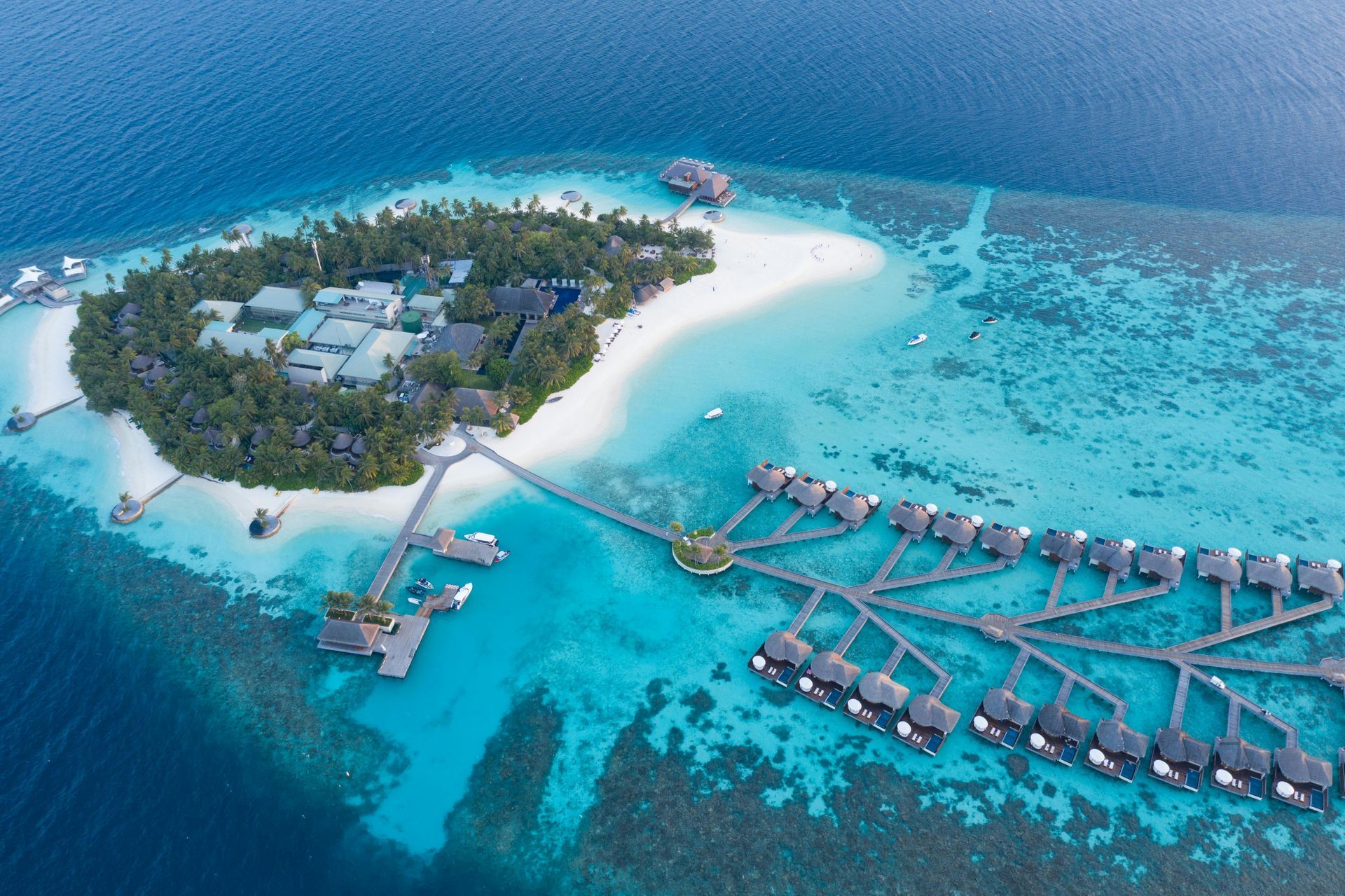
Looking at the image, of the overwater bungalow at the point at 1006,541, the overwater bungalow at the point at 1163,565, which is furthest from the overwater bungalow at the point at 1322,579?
the overwater bungalow at the point at 1006,541

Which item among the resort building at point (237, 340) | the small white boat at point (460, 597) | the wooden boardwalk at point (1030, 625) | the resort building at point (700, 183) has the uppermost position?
the resort building at point (700, 183)

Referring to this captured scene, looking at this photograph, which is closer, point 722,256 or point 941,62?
point 722,256

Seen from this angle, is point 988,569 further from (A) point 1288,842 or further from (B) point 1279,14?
(B) point 1279,14

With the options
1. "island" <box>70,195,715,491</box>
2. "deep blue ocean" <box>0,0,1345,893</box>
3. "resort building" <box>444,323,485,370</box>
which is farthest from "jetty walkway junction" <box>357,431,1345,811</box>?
"deep blue ocean" <box>0,0,1345,893</box>

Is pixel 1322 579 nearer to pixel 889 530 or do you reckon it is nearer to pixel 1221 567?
pixel 1221 567

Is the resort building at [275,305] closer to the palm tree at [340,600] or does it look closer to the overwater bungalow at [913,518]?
the palm tree at [340,600]

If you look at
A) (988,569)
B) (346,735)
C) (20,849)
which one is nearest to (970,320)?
(988,569)

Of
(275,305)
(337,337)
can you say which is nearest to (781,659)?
(337,337)
